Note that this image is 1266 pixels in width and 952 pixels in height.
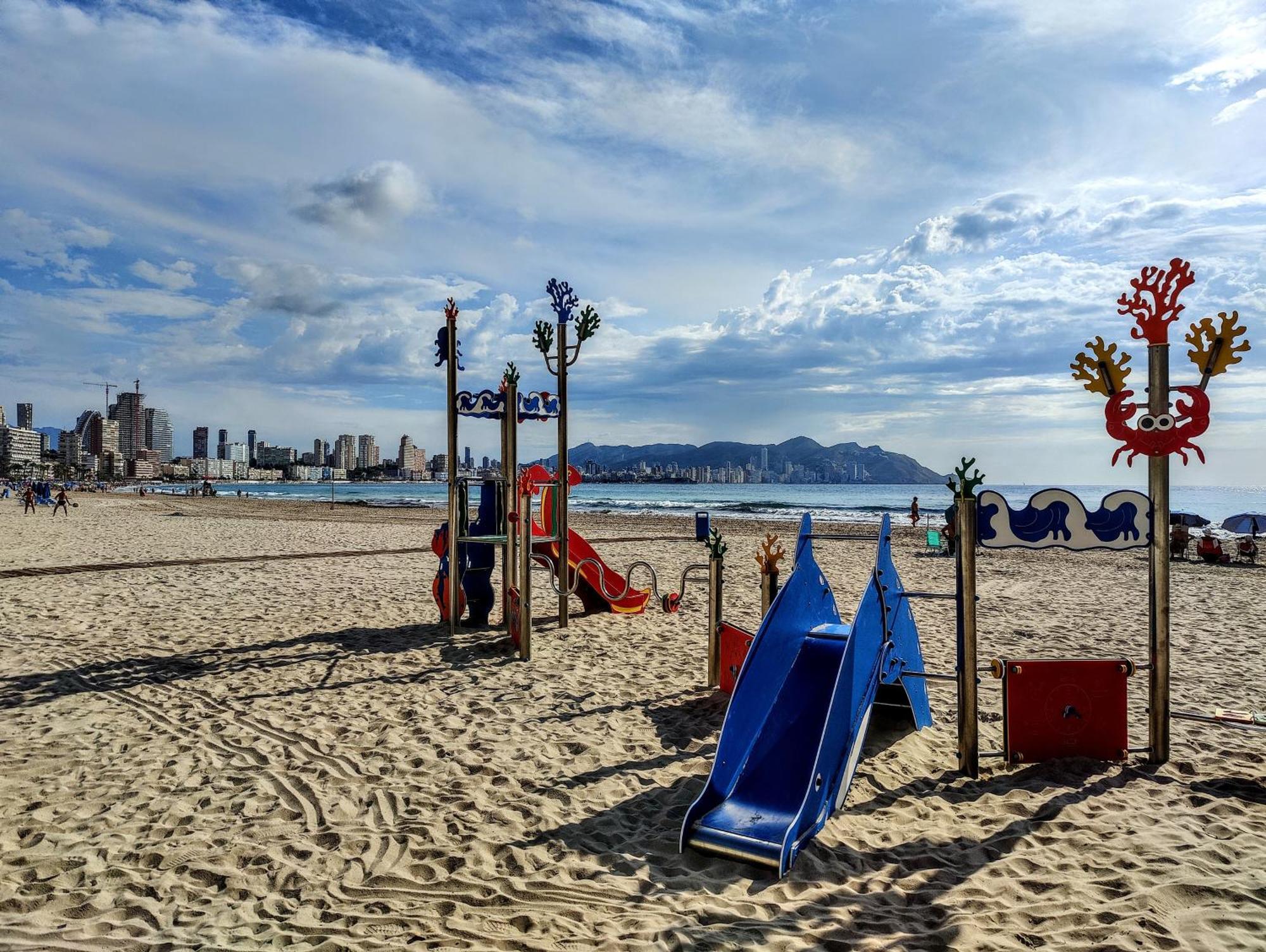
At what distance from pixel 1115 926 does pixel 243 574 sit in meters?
15.3

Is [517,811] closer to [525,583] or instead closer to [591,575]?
[525,583]

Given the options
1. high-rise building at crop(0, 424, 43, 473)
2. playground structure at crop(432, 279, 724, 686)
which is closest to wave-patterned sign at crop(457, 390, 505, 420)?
playground structure at crop(432, 279, 724, 686)

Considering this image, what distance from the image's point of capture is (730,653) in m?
7.37

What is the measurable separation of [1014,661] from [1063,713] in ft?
1.82

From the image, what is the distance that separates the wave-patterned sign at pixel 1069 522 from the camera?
5332 mm

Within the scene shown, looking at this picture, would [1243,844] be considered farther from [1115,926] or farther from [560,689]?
[560,689]

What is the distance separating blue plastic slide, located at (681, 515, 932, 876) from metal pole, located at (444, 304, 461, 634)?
520cm

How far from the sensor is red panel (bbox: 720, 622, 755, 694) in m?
7.24

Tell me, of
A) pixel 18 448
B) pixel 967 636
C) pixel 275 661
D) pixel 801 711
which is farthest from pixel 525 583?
pixel 18 448

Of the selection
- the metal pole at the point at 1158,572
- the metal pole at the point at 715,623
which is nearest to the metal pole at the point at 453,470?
the metal pole at the point at 715,623

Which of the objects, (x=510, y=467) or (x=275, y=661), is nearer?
(x=275, y=661)

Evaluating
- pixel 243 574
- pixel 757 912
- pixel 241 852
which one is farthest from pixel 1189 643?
pixel 243 574

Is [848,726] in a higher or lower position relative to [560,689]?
higher

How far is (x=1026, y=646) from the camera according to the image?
31.4 ft
